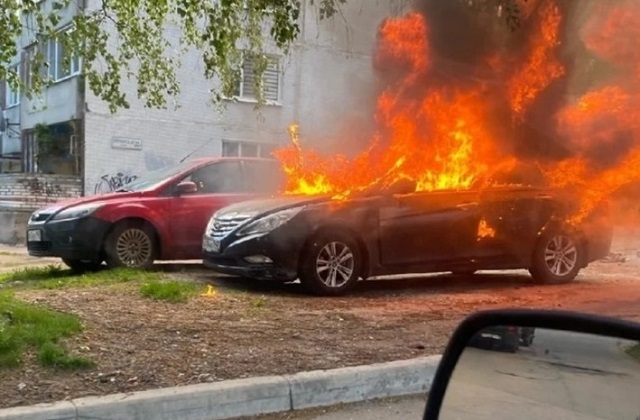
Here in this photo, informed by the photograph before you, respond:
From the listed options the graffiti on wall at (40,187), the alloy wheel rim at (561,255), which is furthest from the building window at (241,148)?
the alloy wheel rim at (561,255)

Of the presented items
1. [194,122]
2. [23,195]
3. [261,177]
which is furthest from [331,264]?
[194,122]

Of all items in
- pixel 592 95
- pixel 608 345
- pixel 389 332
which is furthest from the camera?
Result: pixel 592 95

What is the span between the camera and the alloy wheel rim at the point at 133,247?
31.9 ft

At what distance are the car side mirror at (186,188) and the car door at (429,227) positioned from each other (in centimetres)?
289

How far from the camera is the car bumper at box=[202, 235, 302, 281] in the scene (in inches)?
321

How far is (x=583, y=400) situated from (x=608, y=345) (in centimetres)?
16

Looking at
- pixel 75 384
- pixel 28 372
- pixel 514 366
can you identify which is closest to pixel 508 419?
pixel 514 366

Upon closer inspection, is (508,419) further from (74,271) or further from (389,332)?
(74,271)

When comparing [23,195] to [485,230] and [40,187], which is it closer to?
[40,187]

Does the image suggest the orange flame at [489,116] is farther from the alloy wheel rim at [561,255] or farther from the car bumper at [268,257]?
the car bumper at [268,257]

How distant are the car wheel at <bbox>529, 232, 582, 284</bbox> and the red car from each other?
3529 millimetres

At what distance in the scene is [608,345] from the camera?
75.7 inches

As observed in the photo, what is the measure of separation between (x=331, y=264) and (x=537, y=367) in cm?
630

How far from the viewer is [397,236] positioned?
8633 millimetres
